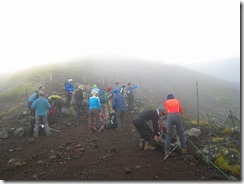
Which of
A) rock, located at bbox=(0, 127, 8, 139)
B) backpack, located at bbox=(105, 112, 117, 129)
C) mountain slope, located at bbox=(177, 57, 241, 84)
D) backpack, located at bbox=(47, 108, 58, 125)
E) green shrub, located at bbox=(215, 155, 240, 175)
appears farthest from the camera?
mountain slope, located at bbox=(177, 57, 241, 84)

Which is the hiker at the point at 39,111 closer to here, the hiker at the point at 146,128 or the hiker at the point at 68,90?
the hiker at the point at 68,90

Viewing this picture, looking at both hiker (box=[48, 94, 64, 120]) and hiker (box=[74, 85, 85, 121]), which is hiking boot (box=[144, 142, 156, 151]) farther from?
hiker (box=[48, 94, 64, 120])

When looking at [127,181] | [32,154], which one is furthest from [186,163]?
[32,154]

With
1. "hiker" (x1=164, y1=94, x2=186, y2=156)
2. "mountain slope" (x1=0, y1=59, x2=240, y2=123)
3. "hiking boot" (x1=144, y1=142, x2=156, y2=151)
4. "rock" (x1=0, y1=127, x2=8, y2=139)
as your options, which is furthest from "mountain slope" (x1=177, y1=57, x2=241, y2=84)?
"hiker" (x1=164, y1=94, x2=186, y2=156)

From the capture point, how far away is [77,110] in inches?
776

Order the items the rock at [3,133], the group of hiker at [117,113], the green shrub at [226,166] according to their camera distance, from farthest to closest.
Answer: the rock at [3,133] → the group of hiker at [117,113] → the green shrub at [226,166]

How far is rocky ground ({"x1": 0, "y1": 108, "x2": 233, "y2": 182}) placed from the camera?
409 inches

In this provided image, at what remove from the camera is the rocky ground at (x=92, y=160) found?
1040cm

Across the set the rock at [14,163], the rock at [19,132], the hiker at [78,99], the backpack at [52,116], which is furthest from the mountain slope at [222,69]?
the rock at [14,163]

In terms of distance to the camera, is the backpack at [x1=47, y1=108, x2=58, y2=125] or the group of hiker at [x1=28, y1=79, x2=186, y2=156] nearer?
the group of hiker at [x1=28, y1=79, x2=186, y2=156]

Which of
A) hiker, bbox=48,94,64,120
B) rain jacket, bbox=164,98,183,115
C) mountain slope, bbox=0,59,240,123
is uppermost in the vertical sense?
rain jacket, bbox=164,98,183,115

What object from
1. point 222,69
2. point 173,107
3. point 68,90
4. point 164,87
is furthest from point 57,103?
point 222,69

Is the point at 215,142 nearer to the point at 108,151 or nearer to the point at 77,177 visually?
the point at 108,151

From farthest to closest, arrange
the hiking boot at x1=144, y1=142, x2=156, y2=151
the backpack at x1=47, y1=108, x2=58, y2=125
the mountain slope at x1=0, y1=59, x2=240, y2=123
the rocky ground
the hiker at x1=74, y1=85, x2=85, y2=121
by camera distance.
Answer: the mountain slope at x1=0, y1=59, x2=240, y2=123 → the hiker at x1=74, y1=85, x2=85, y2=121 → the backpack at x1=47, y1=108, x2=58, y2=125 → the hiking boot at x1=144, y1=142, x2=156, y2=151 → the rocky ground
